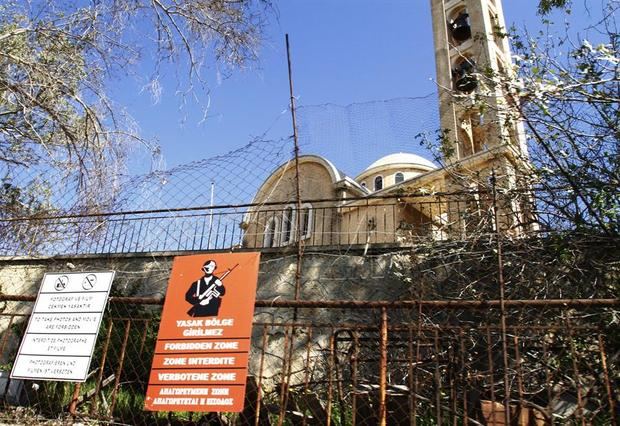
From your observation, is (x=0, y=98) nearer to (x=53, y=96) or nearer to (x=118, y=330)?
(x=53, y=96)

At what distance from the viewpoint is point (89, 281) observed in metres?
4.14

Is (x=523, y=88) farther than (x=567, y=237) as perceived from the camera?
No

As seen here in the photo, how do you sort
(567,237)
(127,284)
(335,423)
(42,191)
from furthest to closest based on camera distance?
(42,191)
(127,284)
(567,237)
(335,423)

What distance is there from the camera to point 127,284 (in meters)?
8.70

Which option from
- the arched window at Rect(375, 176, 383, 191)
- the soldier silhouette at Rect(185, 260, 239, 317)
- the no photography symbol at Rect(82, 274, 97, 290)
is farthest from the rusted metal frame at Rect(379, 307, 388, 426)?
the arched window at Rect(375, 176, 383, 191)

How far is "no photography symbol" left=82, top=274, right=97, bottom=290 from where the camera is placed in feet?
13.5

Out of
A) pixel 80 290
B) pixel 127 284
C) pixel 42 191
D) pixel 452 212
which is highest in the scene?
pixel 42 191

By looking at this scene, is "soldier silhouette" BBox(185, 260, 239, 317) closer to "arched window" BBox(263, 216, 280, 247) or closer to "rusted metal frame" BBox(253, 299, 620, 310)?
"rusted metal frame" BBox(253, 299, 620, 310)

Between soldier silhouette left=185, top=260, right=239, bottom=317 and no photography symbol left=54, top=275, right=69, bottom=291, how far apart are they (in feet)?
3.73

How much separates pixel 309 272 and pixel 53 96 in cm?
459

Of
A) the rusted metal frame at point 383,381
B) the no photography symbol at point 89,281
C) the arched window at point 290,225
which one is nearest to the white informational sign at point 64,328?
the no photography symbol at point 89,281

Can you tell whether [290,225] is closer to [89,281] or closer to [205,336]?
[89,281]

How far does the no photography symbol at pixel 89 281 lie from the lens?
412cm

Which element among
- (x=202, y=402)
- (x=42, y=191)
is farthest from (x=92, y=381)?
(x=42, y=191)
